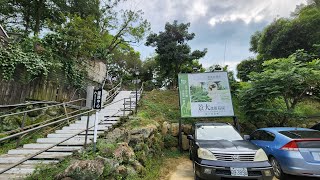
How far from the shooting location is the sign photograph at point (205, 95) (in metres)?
9.45

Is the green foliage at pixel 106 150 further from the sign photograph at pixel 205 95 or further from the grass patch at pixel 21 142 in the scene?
the sign photograph at pixel 205 95

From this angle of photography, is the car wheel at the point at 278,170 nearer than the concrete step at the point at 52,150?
No

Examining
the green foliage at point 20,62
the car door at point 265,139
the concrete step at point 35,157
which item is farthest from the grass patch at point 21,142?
the car door at point 265,139

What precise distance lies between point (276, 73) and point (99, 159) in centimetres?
884

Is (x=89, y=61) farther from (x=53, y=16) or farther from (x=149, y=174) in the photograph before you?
(x=149, y=174)

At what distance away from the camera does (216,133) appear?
6336mm

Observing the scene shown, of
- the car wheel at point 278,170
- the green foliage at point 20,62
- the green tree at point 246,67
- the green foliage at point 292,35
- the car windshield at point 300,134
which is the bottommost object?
the car wheel at point 278,170

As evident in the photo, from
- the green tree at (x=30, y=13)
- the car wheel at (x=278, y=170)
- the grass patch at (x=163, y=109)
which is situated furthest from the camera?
the green tree at (x=30, y=13)

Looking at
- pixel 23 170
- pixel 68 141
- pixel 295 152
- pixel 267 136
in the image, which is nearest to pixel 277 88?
pixel 267 136

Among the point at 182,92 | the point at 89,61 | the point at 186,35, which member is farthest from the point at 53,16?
the point at 182,92

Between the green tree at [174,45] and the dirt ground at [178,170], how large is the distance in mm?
11216

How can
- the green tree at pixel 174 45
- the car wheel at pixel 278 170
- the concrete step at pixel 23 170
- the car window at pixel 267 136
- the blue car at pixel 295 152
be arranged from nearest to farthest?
the concrete step at pixel 23 170, the blue car at pixel 295 152, the car wheel at pixel 278 170, the car window at pixel 267 136, the green tree at pixel 174 45

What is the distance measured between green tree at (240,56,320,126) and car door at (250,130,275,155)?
8.89ft

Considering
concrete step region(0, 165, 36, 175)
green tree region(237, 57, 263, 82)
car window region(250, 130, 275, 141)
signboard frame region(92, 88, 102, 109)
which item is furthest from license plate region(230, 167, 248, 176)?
green tree region(237, 57, 263, 82)
